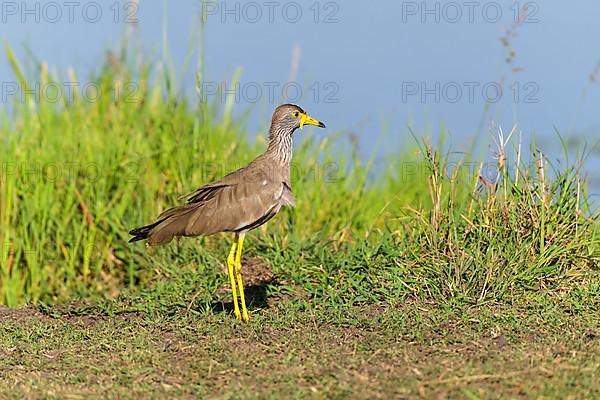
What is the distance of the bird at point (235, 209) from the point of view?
581cm

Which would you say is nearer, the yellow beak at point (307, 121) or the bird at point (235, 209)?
the bird at point (235, 209)

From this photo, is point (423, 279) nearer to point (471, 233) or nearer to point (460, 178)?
point (471, 233)

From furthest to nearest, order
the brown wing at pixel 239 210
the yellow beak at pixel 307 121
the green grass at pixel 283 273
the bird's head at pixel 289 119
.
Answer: the yellow beak at pixel 307 121, the bird's head at pixel 289 119, the brown wing at pixel 239 210, the green grass at pixel 283 273

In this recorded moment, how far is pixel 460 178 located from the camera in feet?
21.2

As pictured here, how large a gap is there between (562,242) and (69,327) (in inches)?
140

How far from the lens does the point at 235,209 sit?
19.1 ft

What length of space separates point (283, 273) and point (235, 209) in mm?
1027

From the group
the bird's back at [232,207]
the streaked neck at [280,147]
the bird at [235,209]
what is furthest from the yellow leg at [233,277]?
the streaked neck at [280,147]

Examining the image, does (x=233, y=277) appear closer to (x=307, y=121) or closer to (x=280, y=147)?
(x=280, y=147)

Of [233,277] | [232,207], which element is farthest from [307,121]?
[233,277]

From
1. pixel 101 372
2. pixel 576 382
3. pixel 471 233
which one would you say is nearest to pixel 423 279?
pixel 471 233

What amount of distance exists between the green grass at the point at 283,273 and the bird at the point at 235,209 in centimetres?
56

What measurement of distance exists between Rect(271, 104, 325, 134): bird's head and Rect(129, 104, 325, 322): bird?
29 centimetres

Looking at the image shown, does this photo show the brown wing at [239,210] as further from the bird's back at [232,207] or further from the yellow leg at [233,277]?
the yellow leg at [233,277]
